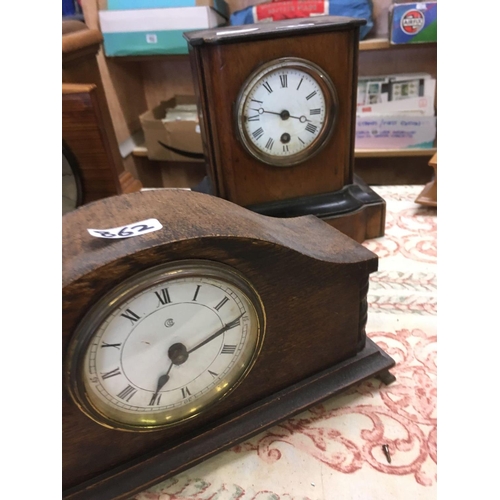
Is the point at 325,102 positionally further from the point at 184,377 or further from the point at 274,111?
the point at 184,377

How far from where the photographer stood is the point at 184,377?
56 cm

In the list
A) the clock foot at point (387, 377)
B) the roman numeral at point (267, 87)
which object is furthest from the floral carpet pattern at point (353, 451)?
the roman numeral at point (267, 87)

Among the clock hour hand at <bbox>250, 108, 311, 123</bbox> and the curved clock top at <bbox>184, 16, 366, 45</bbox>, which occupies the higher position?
the curved clock top at <bbox>184, 16, 366, 45</bbox>

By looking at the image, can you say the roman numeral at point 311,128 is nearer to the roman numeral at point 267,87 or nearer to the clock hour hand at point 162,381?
the roman numeral at point 267,87

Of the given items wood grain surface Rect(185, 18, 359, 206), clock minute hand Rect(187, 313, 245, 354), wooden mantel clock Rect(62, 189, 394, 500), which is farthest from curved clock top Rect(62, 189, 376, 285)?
wood grain surface Rect(185, 18, 359, 206)

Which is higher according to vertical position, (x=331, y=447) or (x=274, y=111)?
(x=274, y=111)

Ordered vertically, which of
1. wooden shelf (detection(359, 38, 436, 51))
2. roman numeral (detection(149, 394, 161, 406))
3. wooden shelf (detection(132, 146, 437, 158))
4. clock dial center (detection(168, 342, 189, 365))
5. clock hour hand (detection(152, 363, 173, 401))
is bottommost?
roman numeral (detection(149, 394, 161, 406))

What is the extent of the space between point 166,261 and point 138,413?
0.20 m

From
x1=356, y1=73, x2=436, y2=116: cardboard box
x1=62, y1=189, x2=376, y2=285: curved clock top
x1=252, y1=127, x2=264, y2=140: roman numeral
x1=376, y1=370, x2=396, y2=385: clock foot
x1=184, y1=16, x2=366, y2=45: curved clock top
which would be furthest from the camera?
x1=356, y1=73, x2=436, y2=116: cardboard box

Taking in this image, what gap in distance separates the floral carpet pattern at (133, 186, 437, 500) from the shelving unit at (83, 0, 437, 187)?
86cm

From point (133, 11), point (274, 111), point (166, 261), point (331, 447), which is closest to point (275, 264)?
point (166, 261)

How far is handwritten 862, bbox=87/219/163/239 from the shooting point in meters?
0.48

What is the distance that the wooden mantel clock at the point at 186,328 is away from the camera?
1.53 feet

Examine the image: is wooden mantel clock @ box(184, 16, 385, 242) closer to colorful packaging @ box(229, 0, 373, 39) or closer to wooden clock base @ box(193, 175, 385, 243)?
wooden clock base @ box(193, 175, 385, 243)
